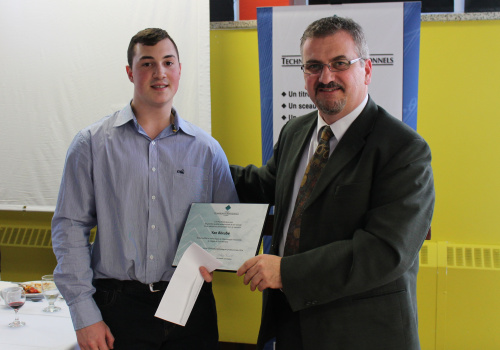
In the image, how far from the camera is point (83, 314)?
1.98 meters

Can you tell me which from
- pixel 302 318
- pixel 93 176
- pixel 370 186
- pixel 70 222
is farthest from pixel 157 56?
pixel 302 318

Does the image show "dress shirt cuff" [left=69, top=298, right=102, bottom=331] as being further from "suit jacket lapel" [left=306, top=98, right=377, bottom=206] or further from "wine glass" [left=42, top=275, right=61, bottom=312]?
"suit jacket lapel" [left=306, top=98, right=377, bottom=206]

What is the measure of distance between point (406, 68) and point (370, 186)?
1.53m

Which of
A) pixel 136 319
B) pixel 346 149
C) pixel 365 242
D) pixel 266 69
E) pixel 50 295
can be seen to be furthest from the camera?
pixel 266 69

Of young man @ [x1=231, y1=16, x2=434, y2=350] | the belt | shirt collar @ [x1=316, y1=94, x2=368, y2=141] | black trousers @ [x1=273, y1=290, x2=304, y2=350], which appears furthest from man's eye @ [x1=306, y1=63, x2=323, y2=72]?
the belt

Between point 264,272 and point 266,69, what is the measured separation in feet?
5.78

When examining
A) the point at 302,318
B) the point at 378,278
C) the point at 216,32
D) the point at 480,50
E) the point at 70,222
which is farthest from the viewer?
the point at 216,32

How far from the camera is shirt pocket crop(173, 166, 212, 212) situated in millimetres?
2123

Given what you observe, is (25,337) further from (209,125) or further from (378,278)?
(209,125)

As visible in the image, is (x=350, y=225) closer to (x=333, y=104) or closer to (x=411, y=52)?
(x=333, y=104)

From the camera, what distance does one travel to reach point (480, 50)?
357cm

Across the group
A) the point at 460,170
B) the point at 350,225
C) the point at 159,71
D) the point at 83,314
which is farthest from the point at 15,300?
the point at 460,170

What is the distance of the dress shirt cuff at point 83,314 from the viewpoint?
77.8 inches

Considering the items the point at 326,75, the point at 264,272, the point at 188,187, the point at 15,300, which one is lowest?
the point at 15,300
